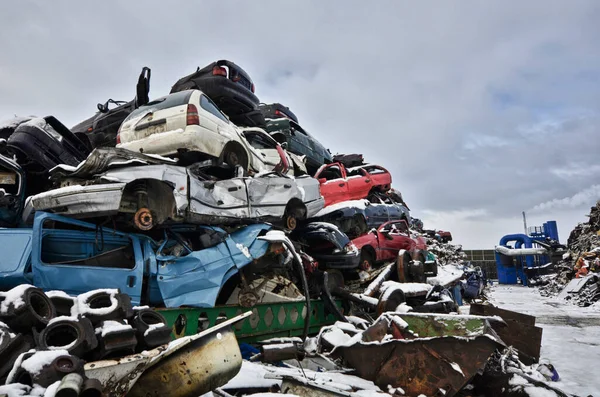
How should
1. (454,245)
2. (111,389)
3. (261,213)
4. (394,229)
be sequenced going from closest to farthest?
1. (111,389)
2. (261,213)
3. (394,229)
4. (454,245)

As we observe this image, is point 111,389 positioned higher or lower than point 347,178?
lower

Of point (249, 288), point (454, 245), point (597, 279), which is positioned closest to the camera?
point (249, 288)

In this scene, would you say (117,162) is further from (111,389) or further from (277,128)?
(277,128)

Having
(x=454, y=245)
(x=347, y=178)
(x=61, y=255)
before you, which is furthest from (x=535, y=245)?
(x=61, y=255)

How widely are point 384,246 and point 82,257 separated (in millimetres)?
6511

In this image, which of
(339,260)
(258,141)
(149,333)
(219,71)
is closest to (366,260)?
(339,260)

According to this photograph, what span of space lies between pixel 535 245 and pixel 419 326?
95.7ft

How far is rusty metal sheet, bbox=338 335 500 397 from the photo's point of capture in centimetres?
384

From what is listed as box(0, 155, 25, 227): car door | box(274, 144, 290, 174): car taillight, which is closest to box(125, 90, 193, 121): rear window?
box(0, 155, 25, 227): car door

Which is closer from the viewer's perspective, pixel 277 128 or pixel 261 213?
pixel 261 213

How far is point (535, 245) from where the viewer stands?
97.5 feet

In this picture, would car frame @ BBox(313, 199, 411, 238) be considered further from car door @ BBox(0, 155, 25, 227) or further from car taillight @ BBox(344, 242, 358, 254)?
car door @ BBox(0, 155, 25, 227)

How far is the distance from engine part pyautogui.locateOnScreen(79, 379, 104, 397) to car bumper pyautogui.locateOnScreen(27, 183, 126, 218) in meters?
2.81

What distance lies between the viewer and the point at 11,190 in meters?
6.14
